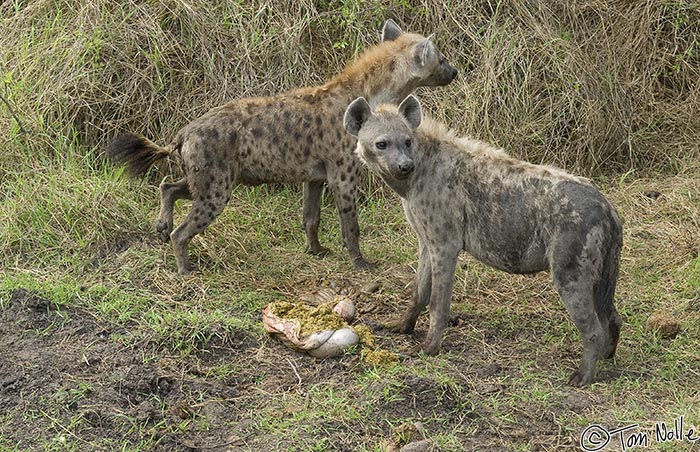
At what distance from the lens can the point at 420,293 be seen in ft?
18.1

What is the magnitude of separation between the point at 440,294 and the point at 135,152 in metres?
2.24

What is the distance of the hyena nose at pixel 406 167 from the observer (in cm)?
511

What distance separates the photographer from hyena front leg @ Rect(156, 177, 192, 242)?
644 cm

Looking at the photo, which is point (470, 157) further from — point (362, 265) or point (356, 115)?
point (362, 265)

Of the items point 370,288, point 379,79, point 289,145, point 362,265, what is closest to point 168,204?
point 289,145

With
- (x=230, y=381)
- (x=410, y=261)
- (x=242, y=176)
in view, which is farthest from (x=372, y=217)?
(x=230, y=381)

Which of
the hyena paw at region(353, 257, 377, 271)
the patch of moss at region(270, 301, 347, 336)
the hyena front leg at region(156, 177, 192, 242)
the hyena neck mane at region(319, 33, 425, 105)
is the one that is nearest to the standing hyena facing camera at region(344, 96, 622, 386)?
the patch of moss at region(270, 301, 347, 336)

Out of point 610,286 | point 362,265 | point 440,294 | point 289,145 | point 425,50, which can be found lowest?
point 362,265

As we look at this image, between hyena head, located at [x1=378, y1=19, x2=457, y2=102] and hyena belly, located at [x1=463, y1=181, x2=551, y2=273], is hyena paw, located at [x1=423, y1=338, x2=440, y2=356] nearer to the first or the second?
hyena belly, located at [x1=463, y1=181, x2=551, y2=273]

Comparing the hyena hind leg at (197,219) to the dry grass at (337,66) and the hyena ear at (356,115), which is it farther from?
the dry grass at (337,66)

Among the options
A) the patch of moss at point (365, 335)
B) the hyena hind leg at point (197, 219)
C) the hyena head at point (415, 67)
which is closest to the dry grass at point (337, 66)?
the hyena head at point (415, 67)
